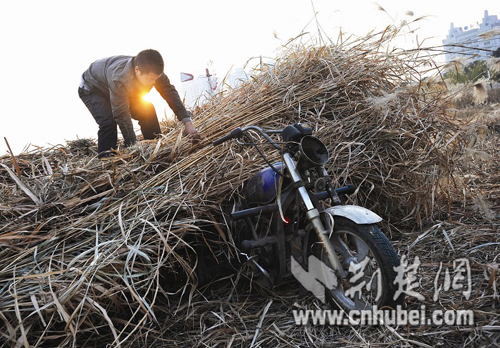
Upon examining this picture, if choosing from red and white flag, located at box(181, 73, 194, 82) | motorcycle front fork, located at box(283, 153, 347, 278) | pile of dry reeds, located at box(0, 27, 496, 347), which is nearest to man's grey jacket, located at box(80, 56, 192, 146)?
pile of dry reeds, located at box(0, 27, 496, 347)

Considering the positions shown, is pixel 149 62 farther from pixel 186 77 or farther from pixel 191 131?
pixel 186 77

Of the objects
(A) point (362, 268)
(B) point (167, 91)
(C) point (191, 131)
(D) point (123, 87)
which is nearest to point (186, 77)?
(B) point (167, 91)

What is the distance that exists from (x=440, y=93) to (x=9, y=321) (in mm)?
2615

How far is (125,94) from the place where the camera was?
2.75 m

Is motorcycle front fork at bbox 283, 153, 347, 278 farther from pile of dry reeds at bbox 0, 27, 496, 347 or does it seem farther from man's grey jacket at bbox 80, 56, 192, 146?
man's grey jacket at bbox 80, 56, 192, 146

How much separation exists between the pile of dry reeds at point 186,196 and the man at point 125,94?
27 centimetres

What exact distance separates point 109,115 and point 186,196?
156 centimetres

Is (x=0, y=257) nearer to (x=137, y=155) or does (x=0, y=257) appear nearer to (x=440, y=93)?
(x=137, y=155)

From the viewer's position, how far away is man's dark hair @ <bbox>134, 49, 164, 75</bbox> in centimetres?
264

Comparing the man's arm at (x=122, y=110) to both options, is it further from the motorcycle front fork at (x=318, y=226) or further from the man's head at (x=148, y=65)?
the motorcycle front fork at (x=318, y=226)

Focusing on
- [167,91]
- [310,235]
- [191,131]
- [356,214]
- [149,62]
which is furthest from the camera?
[167,91]

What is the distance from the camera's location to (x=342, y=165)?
85.8 inches

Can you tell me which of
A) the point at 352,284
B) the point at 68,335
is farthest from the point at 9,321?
the point at 352,284

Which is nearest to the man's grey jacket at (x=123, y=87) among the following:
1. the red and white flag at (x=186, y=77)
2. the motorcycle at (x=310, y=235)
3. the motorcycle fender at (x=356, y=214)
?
the motorcycle at (x=310, y=235)
